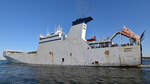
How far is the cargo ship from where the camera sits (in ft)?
63.6

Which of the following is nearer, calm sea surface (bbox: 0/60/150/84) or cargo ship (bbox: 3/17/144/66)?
calm sea surface (bbox: 0/60/150/84)

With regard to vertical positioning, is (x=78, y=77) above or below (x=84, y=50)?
below

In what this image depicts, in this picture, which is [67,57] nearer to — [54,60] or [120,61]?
[54,60]

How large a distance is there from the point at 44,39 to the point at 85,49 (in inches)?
588

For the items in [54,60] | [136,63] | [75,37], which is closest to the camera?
[136,63]

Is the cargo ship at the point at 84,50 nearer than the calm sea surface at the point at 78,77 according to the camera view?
No

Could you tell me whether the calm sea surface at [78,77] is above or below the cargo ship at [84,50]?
below

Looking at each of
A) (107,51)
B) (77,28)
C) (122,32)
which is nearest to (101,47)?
(107,51)

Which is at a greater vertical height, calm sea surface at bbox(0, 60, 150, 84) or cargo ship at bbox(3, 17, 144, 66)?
cargo ship at bbox(3, 17, 144, 66)

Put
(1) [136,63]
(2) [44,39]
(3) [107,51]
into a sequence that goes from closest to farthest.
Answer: (1) [136,63] < (3) [107,51] < (2) [44,39]

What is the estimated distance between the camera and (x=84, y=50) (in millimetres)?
22828

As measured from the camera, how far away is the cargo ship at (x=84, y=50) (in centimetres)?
1938

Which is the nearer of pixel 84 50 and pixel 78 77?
pixel 78 77

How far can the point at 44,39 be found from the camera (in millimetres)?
31531
